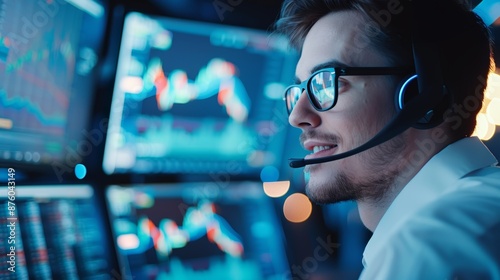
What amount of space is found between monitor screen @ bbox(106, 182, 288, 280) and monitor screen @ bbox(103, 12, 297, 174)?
3.3 inches

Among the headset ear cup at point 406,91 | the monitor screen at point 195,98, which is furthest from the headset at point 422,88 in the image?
the monitor screen at point 195,98

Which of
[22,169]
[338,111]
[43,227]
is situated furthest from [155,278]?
[338,111]

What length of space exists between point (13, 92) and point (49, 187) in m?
0.29

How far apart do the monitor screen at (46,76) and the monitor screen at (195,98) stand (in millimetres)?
100

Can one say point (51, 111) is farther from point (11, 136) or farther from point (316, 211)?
point (316, 211)

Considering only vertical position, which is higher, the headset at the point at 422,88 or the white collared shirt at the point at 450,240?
the headset at the point at 422,88

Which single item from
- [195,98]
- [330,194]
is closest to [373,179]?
[330,194]

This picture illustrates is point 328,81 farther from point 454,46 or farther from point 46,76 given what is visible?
point 46,76

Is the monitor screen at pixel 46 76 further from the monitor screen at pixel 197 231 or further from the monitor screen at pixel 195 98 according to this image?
the monitor screen at pixel 197 231

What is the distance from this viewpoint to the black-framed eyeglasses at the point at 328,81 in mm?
1062

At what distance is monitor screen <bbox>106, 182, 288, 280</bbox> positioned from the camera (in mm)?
1521

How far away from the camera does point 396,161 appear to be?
3.43 ft

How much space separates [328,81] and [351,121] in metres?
0.10

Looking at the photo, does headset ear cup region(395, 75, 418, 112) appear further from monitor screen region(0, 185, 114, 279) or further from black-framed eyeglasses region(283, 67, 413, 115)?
monitor screen region(0, 185, 114, 279)
